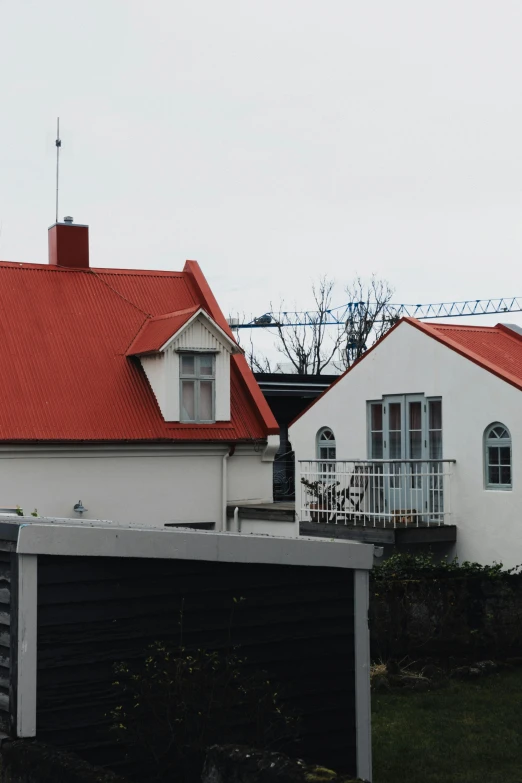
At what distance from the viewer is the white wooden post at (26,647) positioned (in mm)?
7676

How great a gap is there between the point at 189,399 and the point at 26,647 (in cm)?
1512

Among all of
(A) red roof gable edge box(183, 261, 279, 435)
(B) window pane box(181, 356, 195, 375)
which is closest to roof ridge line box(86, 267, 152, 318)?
(A) red roof gable edge box(183, 261, 279, 435)

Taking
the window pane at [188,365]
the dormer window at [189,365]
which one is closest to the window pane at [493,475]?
the dormer window at [189,365]

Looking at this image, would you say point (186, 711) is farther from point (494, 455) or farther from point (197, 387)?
point (197, 387)

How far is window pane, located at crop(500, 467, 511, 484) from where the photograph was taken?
59.5ft

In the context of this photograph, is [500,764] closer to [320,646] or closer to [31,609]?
[320,646]

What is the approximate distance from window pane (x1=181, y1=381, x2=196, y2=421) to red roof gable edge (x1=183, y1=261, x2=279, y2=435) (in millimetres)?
1381

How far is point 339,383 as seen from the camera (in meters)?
22.0

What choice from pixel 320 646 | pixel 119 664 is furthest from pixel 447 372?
pixel 119 664

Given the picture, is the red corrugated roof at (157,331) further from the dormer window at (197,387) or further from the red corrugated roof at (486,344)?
the red corrugated roof at (486,344)

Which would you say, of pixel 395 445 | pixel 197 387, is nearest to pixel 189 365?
pixel 197 387

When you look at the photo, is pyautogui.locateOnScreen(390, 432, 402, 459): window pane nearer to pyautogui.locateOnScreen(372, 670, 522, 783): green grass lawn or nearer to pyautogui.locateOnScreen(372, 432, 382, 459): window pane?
pyautogui.locateOnScreen(372, 432, 382, 459): window pane

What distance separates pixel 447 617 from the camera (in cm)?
1517

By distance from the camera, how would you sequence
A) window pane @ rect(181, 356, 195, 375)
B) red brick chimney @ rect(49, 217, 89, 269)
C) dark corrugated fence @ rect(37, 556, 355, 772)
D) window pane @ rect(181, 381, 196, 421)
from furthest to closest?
red brick chimney @ rect(49, 217, 89, 269) → window pane @ rect(181, 381, 196, 421) → window pane @ rect(181, 356, 195, 375) → dark corrugated fence @ rect(37, 556, 355, 772)
